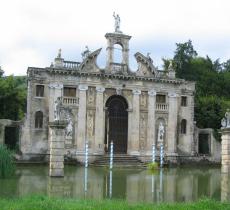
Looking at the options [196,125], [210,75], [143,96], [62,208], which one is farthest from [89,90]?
[62,208]

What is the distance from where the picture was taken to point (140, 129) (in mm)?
42281

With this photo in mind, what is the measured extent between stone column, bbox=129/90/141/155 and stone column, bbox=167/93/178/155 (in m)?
3.08

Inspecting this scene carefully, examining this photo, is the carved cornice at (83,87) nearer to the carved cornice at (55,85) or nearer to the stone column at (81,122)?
the stone column at (81,122)

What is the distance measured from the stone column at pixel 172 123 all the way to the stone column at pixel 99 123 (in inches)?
249

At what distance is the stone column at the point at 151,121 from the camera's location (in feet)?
139

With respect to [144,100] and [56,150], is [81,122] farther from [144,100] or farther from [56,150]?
[56,150]

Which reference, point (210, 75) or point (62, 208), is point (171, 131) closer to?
point (210, 75)

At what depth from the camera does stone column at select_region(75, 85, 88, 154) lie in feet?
132

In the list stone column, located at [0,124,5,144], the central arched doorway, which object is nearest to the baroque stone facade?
the central arched doorway

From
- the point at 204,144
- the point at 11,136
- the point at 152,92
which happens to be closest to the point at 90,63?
the point at 152,92

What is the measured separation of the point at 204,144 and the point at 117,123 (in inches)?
381

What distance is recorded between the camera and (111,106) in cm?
4244

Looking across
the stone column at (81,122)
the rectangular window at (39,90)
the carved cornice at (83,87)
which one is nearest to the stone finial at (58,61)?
the rectangular window at (39,90)

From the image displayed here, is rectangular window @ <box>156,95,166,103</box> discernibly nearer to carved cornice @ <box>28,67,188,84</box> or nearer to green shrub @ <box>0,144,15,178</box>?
Answer: carved cornice @ <box>28,67,188,84</box>
